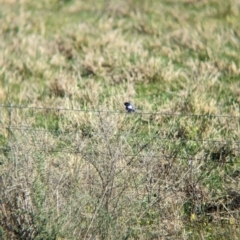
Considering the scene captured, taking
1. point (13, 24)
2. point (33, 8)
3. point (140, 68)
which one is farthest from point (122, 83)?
point (33, 8)

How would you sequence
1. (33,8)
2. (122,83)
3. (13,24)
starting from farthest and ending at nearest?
(33,8) → (13,24) → (122,83)

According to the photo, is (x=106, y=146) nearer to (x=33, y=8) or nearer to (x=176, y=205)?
(x=176, y=205)

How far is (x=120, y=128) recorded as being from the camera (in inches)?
252

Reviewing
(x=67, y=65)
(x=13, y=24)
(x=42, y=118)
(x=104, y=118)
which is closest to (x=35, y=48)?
(x=67, y=65)

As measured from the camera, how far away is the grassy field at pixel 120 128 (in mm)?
5500

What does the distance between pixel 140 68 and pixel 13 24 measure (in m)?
3.87

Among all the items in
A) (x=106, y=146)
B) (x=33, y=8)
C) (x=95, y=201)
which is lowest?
(x=33, y=8)

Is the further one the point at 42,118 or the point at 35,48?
the point at 35,48

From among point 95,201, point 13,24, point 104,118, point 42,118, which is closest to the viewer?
point 95,201

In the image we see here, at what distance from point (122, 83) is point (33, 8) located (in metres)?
5.51

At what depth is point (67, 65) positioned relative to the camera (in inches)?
391

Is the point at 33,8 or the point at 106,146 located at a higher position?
the point at 106,146

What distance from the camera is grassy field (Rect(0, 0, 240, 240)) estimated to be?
18.0 ft

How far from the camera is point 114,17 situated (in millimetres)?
12633
